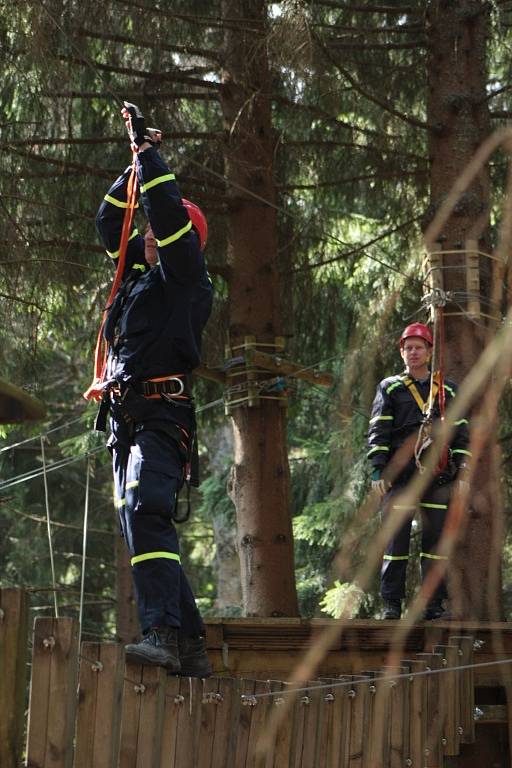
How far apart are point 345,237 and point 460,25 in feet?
9.80

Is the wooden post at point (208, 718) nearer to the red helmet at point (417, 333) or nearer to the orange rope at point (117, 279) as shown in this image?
the orange rope at point (117, 279)

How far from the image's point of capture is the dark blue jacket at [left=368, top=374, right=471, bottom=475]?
702cm

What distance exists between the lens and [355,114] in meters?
9.60

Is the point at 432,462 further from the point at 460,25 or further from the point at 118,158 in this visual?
the point at 118,158

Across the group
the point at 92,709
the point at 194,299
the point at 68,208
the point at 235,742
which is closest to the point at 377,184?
the point at 68,208

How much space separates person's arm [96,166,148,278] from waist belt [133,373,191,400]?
70cm

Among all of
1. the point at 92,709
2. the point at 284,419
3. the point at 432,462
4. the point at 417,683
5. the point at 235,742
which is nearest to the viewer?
the point at 432,462

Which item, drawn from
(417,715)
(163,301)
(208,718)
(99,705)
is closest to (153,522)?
(208,718)

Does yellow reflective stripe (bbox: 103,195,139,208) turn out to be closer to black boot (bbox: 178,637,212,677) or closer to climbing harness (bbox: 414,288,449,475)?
black boot (bbox: 178,637,212,677)

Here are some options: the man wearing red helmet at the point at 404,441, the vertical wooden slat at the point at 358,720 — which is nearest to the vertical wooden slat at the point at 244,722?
the vertical wooden slat at the point at 358,720

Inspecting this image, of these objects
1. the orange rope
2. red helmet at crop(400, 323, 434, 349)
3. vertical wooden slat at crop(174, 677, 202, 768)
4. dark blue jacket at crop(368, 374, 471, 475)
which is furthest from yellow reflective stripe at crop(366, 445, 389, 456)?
vertical wooden slat at crop(174, 677, 202, 768)

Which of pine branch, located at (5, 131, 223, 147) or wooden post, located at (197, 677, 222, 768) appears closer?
wooden post, located at (197, 677, 222, 768)

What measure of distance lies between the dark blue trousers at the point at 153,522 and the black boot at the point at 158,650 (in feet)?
0.12

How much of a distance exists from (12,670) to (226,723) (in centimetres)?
125
